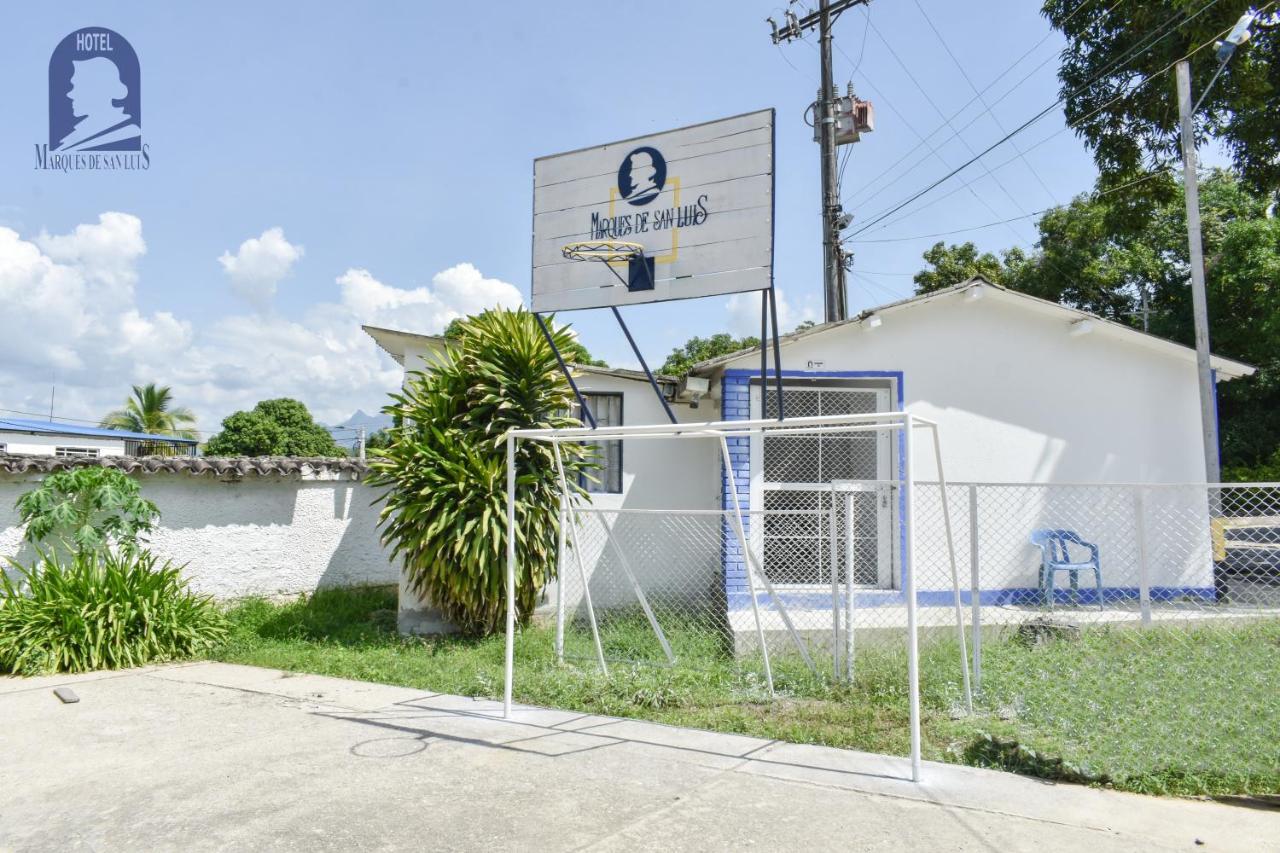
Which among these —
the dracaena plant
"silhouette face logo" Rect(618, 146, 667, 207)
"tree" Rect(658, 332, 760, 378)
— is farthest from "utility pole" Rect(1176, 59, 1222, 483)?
"tree" Rect(658, 332, 760, 378)

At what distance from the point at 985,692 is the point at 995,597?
375 centimetres

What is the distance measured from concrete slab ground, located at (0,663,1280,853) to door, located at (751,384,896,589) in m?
4.18

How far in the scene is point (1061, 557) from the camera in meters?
9.55

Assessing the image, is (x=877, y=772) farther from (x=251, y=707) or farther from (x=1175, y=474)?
(x=1175, y=474)

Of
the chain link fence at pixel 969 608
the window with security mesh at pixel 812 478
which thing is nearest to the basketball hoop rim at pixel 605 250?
the chain link fence at pixel 969 608

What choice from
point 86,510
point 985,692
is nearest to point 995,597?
point 985,692

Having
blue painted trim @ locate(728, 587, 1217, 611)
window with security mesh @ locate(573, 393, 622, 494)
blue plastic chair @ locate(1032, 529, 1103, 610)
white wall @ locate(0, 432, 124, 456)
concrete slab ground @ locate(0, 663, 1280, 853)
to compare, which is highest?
white wall @ locate(0, 432, 124, 456)

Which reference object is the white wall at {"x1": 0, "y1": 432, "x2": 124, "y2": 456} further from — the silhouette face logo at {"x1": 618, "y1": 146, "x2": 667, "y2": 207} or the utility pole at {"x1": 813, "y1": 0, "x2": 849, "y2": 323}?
the silhouette face logo at {"x1": 618, "y1": 146, "x2": 667, "y2": 207}

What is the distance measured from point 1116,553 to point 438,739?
25.9ft

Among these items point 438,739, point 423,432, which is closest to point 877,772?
point 438,739

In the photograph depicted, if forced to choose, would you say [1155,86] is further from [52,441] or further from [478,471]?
[52,441]

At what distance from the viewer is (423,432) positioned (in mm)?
8922

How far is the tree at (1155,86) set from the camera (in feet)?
36.9

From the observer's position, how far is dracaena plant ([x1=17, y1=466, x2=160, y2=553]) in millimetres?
7988
